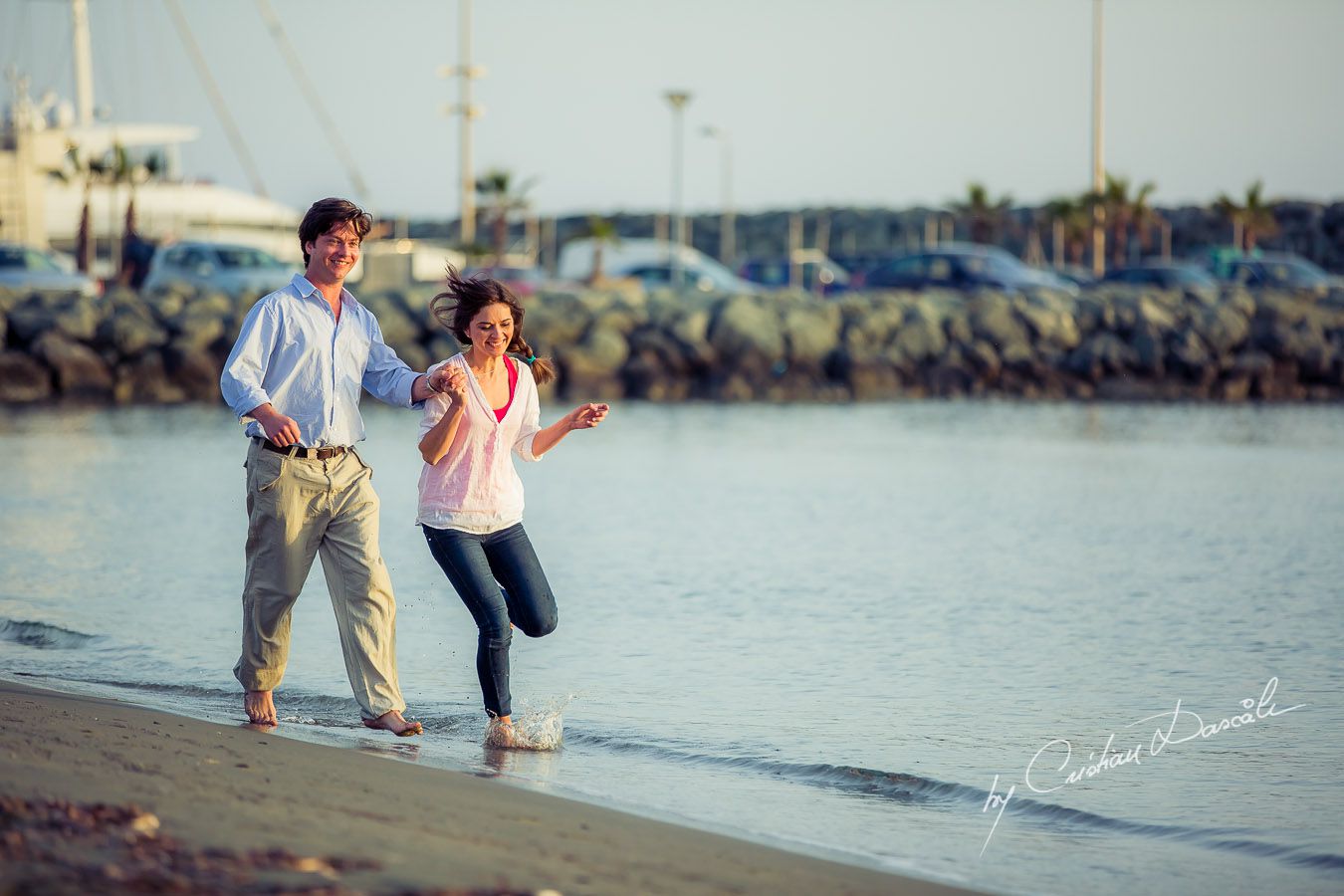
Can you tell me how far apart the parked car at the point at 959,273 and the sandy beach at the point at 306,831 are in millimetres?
33679

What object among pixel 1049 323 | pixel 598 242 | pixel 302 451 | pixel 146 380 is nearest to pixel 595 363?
pixel 146 380

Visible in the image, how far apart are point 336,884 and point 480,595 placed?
2299mm

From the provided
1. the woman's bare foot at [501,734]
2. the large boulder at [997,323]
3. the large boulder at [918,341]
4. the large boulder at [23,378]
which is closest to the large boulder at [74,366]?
the large boulder at [23,378]

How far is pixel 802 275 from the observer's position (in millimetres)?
48656

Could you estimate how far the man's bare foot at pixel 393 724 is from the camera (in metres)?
6.26

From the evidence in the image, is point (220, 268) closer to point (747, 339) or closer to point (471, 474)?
point (747, 339)

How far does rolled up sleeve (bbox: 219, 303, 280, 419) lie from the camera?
5746 mm

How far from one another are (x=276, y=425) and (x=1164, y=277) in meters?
36.2

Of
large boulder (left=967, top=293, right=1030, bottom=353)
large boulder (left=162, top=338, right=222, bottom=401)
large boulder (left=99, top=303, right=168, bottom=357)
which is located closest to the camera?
large boulder (left=162, top=338, right=222, bottom=401)

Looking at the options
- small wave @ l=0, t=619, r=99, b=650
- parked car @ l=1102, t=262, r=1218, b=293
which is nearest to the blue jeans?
small wave @ l=0, t=619, r=99, b=650

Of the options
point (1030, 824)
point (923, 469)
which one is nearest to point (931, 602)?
point (1030, 824)

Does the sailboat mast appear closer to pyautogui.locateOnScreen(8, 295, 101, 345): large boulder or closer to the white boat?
the white boat

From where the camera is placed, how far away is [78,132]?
5922 centimetres

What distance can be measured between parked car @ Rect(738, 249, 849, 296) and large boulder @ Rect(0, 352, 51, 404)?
75.0 feet
